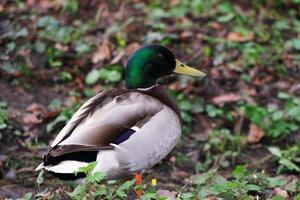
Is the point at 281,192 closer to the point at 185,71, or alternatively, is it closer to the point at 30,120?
the point at 185,71

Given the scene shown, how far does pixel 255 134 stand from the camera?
616 cm

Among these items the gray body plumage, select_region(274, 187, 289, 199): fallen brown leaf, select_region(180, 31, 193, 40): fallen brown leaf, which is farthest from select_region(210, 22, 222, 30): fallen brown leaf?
select_region(274, 187, 289, 199): fallen brown leaf

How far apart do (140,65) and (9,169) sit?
130 cm

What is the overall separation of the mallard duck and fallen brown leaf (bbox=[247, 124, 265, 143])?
1372 millimetres

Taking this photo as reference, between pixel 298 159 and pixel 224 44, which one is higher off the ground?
pixel 224 44

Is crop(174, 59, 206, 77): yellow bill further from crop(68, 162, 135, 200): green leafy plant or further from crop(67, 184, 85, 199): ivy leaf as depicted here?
crop(67, 184, 85, 199): ivy leaf

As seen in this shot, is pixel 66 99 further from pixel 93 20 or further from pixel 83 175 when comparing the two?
pixel 83 175

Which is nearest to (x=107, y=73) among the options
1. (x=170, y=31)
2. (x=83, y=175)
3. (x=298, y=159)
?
(x=170, y=31)

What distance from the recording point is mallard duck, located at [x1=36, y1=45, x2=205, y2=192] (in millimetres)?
4254

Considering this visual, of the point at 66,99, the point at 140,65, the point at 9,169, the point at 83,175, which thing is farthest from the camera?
the point at 66,99

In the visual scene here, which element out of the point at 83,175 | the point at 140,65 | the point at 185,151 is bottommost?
the point at 185,151

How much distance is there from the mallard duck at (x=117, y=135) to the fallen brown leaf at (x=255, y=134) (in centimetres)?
137

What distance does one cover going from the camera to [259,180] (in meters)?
Answer: 4.63

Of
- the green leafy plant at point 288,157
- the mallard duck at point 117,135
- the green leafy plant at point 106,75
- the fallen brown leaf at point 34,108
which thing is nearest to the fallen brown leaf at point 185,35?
the green leafy plant at point 106,75
